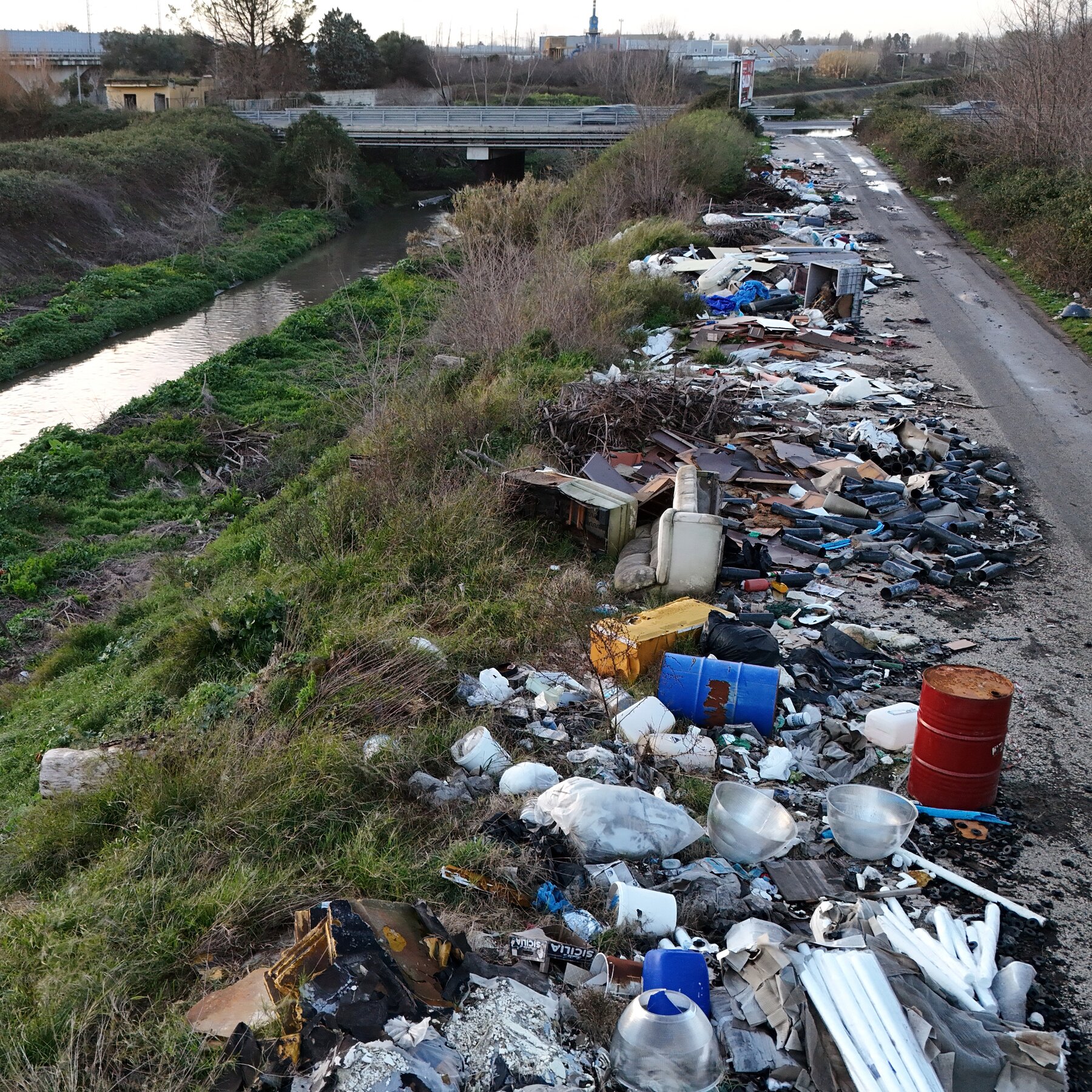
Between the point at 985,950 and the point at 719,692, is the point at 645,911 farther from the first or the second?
the point at 719,692

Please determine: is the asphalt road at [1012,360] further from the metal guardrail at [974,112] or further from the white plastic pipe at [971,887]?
the metal guardrail at [974,112]

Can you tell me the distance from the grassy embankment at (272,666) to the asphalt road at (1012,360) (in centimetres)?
447

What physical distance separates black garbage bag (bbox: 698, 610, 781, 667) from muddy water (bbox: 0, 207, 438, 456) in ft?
39.6

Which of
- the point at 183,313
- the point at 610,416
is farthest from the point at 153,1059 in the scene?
the point at 183,313

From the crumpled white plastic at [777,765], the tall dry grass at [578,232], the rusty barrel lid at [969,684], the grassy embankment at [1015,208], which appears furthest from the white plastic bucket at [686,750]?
the grassy embankment at [1015,208]

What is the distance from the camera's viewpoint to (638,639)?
5.82 meters

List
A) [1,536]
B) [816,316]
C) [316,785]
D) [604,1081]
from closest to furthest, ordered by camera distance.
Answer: [604,1081]
[316,785]
[1,536]
[816,316]

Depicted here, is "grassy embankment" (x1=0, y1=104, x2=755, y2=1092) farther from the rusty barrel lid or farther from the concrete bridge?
the concrete bridge

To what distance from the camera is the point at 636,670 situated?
577 centimetres

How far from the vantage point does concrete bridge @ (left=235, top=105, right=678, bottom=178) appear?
37.8 meters

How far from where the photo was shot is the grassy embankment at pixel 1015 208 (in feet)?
53.1

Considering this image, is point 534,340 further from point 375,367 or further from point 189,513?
point 189,513

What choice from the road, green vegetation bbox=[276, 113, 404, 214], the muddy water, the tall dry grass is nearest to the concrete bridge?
green vegetation bbox=[276, 113, 404, 214]

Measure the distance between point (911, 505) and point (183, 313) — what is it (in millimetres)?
19397
